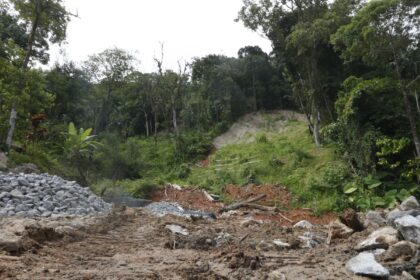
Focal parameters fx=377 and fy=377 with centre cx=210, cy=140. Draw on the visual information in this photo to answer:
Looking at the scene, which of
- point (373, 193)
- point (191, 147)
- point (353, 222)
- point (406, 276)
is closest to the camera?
point (406, 276)

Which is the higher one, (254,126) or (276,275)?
(254,126)

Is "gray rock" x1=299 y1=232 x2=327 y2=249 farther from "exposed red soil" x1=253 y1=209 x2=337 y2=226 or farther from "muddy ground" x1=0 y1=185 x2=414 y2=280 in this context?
"exposed red soil" x1=253 y1=209 x2=337 y2=226

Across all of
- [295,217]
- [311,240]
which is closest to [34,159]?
[295,217]

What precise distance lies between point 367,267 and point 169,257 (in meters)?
2.95

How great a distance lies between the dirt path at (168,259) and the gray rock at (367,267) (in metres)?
0.16

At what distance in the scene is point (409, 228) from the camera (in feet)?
20.6

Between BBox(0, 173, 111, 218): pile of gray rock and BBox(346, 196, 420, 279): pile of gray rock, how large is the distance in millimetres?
6166

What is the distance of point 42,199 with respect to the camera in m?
9.01

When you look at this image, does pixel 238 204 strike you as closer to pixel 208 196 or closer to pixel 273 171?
pixel 208 196

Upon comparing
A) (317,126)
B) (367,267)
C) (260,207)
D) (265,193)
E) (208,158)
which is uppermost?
(317,126)

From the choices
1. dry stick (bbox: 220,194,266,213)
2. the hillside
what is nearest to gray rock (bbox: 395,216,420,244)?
the hillside

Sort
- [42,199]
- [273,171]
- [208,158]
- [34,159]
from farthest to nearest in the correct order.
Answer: [208,158]
[273,171]
[34,159]
[42,199]

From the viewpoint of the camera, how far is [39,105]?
15.8 metres

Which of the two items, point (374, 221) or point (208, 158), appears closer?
point (374, 221)
